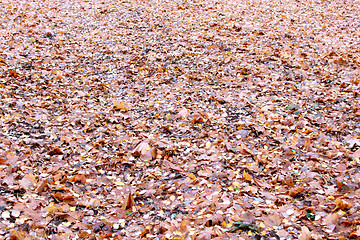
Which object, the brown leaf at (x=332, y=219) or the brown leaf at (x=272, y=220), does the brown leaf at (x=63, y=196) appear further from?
the brown leaf at (x=332, y=219)

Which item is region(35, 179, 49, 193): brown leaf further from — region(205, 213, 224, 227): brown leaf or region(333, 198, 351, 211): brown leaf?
region(333, 198, 351, 211): brown leaf

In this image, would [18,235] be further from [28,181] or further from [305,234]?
[305,234]

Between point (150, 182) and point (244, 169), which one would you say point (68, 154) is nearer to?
point (150, 182)

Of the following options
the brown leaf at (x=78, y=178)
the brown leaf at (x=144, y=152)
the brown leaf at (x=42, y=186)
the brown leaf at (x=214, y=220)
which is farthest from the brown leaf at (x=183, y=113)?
the brown leaf at (x=42, y=186)

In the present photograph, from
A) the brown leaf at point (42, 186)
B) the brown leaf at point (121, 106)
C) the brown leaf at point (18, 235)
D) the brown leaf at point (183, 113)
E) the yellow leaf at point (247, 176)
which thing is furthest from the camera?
the brown leaf at point (121, 106)

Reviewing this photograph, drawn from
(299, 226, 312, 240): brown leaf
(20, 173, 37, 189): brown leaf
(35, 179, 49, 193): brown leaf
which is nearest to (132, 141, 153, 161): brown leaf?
(35, 179, 49, 193): brown leaf

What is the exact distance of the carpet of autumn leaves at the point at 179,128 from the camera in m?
3.43

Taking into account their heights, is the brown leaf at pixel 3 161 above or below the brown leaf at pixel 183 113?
below

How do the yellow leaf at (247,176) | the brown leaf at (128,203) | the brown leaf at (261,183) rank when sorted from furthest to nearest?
1. the yellow leaf at (247,176)
2. the brown leaf at (261,183)
3. the brown leaf at (128,203)

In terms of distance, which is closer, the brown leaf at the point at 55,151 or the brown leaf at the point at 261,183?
the brown leaf at the point at 261,183

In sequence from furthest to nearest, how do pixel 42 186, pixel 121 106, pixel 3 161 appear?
pixel 121 106
pixel 3 161
pixel 42 186

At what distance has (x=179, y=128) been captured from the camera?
5.48 metres

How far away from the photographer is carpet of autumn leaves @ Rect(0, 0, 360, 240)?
343 centimetres

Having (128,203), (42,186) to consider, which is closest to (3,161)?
(42,186)
